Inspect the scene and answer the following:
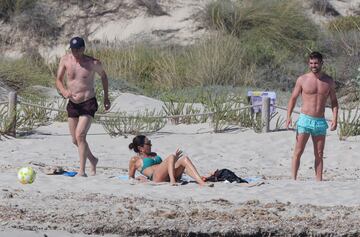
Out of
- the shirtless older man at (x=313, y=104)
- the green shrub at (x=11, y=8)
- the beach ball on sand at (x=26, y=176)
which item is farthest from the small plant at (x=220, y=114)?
the green shrub at (x=11, y=8)

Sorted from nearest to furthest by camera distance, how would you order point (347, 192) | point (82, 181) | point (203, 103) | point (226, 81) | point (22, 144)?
1. point (347, 192)
2. point (82, 181)
3. point (22, 144)
4. point (203, 103)
5. point (226, 81)

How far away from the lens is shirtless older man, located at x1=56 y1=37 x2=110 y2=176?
36.6 feet

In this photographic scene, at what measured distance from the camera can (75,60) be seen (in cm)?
1134

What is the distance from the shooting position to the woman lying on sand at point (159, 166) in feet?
35.2

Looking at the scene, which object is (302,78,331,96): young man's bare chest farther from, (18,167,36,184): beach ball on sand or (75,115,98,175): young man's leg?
(18,167,36,184): beach ball on sand

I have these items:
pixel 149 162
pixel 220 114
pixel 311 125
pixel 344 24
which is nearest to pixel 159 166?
pixel 149 162

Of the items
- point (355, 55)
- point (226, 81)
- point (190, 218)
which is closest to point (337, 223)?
point (190, 218)

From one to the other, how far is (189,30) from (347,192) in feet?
55.7

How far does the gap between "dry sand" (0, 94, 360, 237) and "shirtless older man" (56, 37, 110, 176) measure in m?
0.41

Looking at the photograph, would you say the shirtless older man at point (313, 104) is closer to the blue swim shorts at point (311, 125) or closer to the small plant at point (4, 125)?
the blue swim shorts at point (311, 125)

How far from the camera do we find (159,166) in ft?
36.1

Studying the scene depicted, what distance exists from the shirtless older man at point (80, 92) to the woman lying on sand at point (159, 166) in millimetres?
517

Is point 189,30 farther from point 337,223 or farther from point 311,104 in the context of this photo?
point 337,223

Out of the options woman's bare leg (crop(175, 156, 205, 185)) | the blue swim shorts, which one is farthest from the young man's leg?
the blue swim shorts
